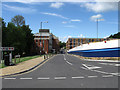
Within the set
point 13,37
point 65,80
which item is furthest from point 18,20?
point 65,80

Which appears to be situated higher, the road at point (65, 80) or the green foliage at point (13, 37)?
the green foliage at point (13, 37)

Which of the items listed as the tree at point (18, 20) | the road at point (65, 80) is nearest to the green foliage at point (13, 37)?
the tree at point (18, 20)

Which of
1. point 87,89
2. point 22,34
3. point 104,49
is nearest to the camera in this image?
point 87,89

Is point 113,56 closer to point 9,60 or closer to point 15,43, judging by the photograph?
point 9,60

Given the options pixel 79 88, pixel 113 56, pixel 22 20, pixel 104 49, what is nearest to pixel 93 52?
pixel 104 49

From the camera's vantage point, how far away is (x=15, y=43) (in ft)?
193

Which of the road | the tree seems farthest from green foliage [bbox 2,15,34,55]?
the road

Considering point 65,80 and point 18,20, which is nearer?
point 65,80

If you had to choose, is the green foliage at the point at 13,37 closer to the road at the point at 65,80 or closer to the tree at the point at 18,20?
the tree at the point at 18,20

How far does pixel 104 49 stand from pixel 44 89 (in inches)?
832

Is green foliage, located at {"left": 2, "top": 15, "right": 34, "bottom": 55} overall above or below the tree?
below

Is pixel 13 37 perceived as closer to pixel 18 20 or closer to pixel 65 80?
pixel 18 20

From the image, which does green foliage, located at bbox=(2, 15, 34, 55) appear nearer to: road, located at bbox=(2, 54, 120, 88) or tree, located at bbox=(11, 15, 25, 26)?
tree, located at bbox=(11, 15, 25, 26)

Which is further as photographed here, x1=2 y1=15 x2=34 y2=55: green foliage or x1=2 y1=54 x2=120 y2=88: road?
x1=2 y1=15 x2=34 y2=55: green foliage
